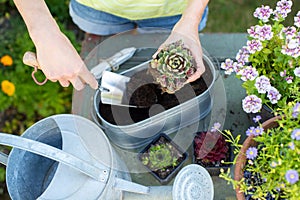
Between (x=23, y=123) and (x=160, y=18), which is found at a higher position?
(x=160, y=18)

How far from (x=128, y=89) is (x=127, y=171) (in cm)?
20

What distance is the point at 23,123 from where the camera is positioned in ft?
5.65

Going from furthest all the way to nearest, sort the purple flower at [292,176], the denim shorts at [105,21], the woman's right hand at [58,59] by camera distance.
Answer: the denim shorts at [105,21]
the woman's right hand at [58,59]
the purple flower at [292,176]

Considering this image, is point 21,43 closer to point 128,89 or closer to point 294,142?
point 128,89

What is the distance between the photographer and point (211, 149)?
39.4 inches

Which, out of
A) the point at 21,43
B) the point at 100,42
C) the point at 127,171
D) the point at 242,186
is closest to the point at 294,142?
the point at 242,186

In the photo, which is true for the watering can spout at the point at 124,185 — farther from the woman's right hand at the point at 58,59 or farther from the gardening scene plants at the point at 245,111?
the woman's right hand at the point at 58,59

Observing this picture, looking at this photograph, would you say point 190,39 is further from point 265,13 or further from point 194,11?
point 265,13

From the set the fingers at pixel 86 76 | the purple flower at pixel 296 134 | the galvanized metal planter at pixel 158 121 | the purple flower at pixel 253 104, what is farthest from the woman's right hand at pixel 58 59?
the purple flower at pixel 296 134

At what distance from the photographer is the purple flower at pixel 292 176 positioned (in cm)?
70

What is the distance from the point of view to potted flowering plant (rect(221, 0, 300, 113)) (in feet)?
2.79

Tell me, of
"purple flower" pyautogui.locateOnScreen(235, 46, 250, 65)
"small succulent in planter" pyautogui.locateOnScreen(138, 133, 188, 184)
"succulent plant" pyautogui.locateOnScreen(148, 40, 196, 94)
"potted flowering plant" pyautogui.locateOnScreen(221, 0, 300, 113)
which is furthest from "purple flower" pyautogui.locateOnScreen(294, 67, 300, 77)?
"small succulent in planter" pyautogui.locateOnScreen(138, 133, 188, 184)

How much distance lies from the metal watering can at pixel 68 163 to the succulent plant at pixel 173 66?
182mm

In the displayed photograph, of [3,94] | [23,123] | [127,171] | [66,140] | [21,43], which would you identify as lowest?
[23,123]
